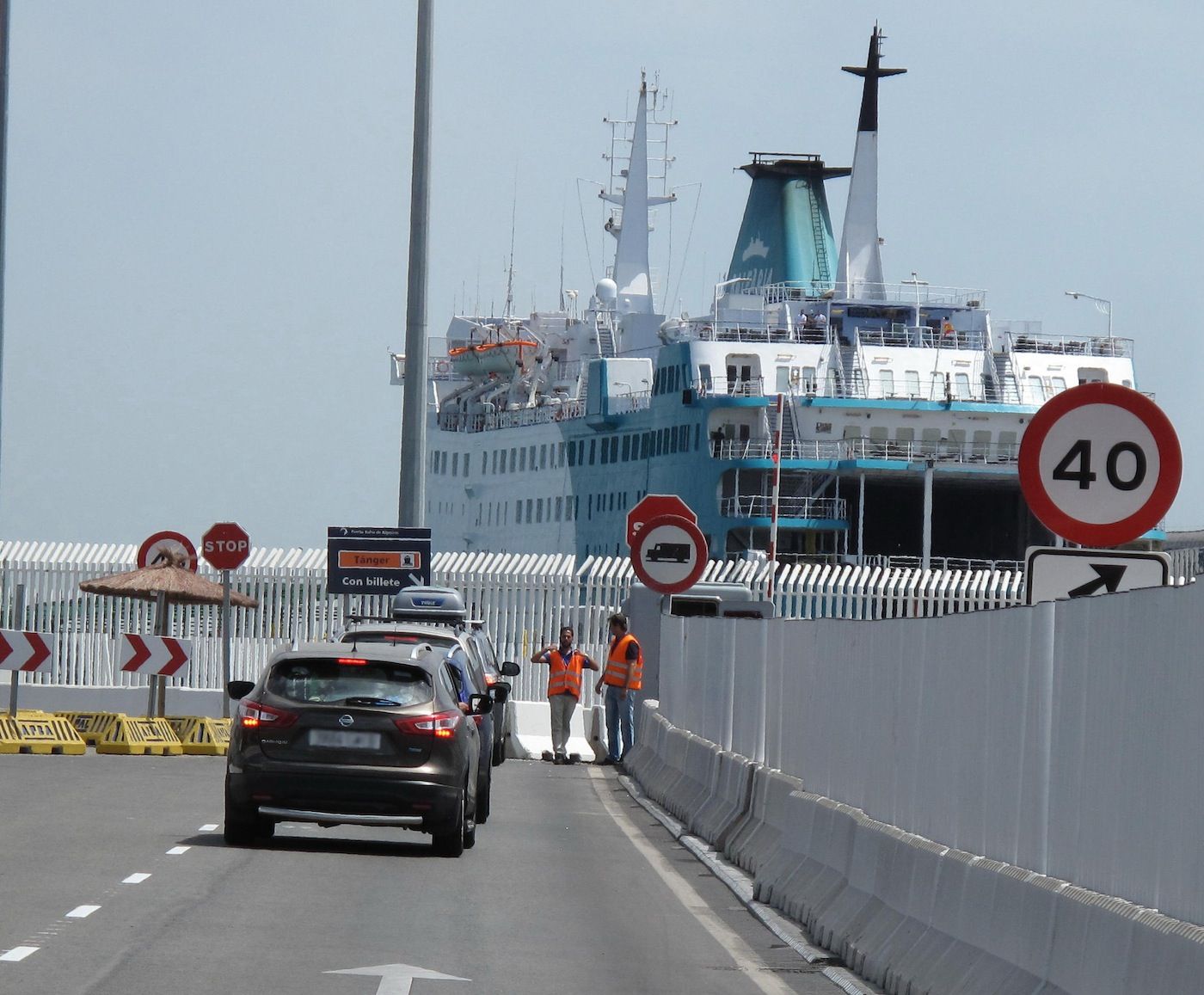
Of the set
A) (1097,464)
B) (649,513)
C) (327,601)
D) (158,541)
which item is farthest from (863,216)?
(1097,464)

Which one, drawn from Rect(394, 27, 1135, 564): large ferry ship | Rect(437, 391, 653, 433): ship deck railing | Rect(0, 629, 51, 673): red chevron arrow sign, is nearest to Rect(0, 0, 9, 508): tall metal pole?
Rect(0, 629, 51, 673): red chevron arrow sign

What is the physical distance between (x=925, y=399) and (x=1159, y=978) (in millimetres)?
60452

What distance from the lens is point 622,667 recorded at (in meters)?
25.7

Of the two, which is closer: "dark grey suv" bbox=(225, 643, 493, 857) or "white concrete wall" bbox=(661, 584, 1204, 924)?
"white concrete wall" bbox=(661, 584, 1204, 924)

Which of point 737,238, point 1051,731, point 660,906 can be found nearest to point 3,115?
point 660,906

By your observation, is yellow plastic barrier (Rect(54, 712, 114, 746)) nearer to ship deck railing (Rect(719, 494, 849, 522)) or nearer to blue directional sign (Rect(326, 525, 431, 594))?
blue directional sign (Rect(326, 525, 431, 594))

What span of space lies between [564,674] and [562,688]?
11.8 inches

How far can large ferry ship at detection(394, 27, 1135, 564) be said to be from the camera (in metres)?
65.4

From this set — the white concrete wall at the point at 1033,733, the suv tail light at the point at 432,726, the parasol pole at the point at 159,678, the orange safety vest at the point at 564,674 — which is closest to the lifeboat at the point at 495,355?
the parasol pole at the point at 159,678

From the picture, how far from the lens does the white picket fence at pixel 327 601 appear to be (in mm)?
34344

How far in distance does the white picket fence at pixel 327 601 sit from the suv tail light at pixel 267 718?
19.3 meters

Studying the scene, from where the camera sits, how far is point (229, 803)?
48.4ft

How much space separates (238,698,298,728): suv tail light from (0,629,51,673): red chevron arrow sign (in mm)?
11791

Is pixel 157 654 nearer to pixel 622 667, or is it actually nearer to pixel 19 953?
Answer: pixel 622 667
